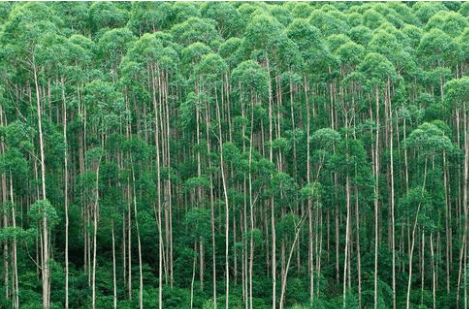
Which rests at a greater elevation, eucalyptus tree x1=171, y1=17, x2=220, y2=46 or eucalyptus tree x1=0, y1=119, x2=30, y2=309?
eucalyptus tree x1=171, y1=17, x2=220, y2=46

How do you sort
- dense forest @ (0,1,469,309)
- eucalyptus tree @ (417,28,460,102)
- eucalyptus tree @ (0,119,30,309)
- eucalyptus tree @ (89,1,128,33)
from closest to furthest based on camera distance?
eucalyptus tree @ (0,119,30,309) < dense forest @ (0,1,469,309) < eucalyptus tree @ (417,28,460,102) < eucalyptus tree @ (89,1,128,33)

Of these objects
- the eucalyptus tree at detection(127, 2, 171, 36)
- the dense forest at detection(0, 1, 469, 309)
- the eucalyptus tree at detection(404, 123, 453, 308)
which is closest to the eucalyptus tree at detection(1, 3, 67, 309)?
the dense forest at detection(0, 1, 469, 309)

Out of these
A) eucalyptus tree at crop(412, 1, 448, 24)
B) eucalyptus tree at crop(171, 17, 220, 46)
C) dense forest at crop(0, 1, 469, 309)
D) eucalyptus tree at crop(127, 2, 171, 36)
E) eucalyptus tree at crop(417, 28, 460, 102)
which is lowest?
dense forest at crop(0, 1, 469, 309)

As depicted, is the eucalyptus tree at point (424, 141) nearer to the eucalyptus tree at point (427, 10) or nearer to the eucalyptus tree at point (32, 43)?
the eucalyptus tree at point (32, 43)

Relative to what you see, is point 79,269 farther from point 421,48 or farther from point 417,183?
point 421,48

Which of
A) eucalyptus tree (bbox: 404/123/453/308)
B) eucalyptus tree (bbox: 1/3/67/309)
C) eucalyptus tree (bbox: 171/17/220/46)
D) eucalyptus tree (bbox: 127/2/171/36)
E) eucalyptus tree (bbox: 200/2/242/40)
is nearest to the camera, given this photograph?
eucalyptus tree (bbox: 1/3/67/309)

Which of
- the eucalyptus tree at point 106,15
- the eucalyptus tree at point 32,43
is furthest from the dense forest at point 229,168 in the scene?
the eucalyptus tree at point 106,15

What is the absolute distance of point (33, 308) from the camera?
2583 centimetres

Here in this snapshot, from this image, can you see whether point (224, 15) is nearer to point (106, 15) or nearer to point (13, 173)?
point (106, 15)

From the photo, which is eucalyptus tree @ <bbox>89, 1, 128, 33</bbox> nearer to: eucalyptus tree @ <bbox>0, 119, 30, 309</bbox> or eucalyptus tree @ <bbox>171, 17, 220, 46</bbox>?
eucalyptus tree @ <bbox>171, 17, 220, 46</bbox>

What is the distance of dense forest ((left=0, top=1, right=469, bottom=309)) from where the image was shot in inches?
1057

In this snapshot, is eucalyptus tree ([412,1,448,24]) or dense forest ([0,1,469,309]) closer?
dense forest ([0,1,469,309])

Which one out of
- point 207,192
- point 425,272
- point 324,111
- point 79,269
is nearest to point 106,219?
point 79,269

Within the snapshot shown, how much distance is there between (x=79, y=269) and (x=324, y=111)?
14.4m
